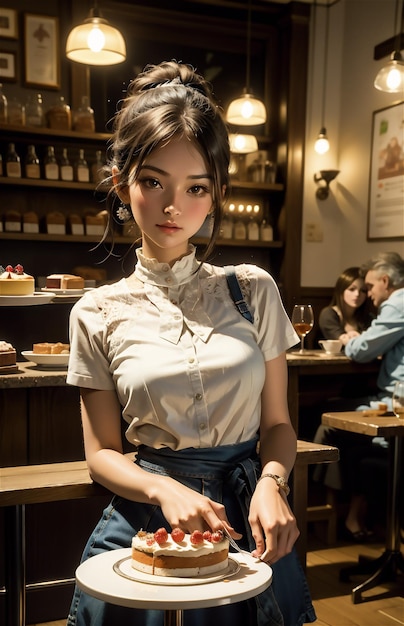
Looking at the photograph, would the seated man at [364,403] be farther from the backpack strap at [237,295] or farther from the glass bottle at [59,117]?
the glass bottle at [59,117]

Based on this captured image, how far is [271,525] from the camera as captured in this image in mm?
1144

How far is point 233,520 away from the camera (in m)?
1.33

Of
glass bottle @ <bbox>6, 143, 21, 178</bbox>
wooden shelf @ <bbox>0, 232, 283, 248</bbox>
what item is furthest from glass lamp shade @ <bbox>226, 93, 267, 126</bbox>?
glass bottle @ <bbox>6, 143, 21, 178</bbox>

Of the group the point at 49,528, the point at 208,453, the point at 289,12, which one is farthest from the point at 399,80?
the point at 208,453

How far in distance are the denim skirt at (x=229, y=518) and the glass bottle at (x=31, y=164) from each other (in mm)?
3621

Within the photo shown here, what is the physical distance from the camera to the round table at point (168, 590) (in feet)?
3.01

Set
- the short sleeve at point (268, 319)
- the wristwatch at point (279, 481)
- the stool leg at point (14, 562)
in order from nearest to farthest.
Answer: the wristwatch at point (279, 481) → the short sleeve at point (268, 319) → the stool leg at point (14, 562)

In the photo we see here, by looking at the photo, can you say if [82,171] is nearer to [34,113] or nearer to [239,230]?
[34,113]

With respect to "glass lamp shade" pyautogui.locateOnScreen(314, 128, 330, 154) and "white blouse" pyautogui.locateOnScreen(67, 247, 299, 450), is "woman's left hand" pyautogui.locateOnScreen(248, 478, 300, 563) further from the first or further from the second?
"glass lamp shade" pyautogui.locateOnScreen(314, 128, 330, 154)

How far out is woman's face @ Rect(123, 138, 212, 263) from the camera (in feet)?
4.20

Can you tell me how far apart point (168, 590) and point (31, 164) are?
4.06m

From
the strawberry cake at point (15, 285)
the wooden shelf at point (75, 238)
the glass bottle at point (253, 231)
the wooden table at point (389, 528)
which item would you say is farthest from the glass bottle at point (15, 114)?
the wooden table at point (389, 528)

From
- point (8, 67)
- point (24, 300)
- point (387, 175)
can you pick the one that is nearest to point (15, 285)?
point (24, 300)

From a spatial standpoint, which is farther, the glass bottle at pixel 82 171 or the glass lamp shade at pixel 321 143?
the glass lamp shade at pixel 321 143
